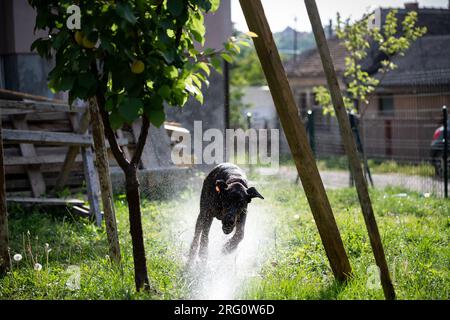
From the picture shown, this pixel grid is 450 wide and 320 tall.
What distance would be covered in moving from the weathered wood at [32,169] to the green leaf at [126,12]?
7.10 meters

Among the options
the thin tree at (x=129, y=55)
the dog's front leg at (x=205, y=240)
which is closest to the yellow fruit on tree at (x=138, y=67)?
the thin tree at (x=129, y=55)

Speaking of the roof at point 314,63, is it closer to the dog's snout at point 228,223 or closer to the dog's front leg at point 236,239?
the dog's front leg at point 236,239

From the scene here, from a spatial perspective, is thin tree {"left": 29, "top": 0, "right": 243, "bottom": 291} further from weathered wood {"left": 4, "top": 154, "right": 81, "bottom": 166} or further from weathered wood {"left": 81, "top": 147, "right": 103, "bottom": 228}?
weathered wood {"left": 4, "top": 154, "right": 81, "bottom": 166}

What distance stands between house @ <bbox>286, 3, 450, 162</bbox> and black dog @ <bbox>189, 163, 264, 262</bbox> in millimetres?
9380

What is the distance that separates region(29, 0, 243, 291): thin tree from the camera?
4.43 meters

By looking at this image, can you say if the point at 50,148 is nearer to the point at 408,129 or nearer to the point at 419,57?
the point at 408,129

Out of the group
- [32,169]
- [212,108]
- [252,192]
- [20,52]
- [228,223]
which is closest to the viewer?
[228,223]

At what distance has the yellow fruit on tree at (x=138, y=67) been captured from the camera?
175 inches

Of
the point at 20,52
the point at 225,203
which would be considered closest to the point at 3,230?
the point at 225,203

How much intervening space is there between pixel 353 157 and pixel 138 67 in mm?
1907

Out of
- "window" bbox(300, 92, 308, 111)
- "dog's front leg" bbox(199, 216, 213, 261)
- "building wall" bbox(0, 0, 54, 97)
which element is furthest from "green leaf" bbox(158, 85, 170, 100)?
"window" bbox(300, 92, 308, 111)

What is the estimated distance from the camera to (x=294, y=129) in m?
5.49

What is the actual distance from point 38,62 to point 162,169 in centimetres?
372

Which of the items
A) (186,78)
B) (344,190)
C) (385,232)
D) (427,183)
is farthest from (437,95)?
(186,78)
